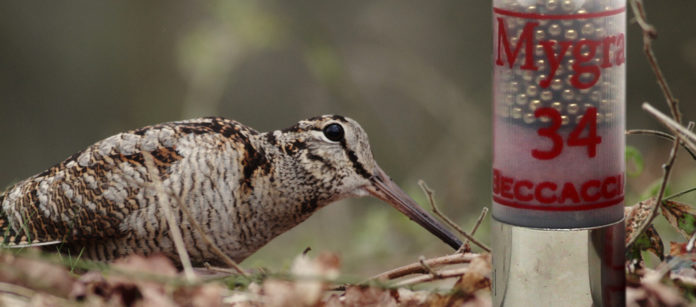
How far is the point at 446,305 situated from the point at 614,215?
0.49 m

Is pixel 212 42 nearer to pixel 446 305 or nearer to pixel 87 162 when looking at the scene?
pixel 87 162

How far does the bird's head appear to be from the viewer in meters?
3.82

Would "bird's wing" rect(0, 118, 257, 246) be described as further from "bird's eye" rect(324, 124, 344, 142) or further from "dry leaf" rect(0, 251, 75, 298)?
"dry leaf" rect(0, 251, 75, 298)

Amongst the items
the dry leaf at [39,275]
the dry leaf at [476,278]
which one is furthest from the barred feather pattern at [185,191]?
the dry leaf at [476,278]

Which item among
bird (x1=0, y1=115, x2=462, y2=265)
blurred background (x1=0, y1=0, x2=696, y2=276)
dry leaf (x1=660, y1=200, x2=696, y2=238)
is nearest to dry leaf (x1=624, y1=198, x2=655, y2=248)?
dry leaf (x1=660, y1=200, x2=696, y2=238)

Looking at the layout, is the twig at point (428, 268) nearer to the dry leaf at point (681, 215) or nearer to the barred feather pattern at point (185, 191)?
the dry leaf at point (681, 215)

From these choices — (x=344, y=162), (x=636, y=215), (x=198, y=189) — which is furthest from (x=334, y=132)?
(x=636, y=215)

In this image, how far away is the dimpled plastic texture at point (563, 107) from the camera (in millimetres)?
2707

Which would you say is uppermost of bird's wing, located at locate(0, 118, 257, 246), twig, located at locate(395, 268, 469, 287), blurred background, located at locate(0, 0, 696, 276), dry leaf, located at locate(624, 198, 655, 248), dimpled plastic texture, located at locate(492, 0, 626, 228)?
dimpled plastic texture, located at locate(492, 0, 626, 228)

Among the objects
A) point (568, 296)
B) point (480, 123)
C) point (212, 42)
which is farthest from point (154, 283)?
point (480, 123)

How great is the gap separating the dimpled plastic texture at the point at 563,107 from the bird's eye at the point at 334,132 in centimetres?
112

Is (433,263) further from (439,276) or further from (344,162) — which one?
(344,162)

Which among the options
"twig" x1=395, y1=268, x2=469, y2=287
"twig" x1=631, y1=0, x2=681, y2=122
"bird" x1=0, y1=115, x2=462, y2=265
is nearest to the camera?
"twig" x1=631, y1=0, x2=681, y2=122

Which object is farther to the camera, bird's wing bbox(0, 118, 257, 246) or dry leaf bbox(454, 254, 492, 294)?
bird's wing bbox(0, 118, 257, 246)
